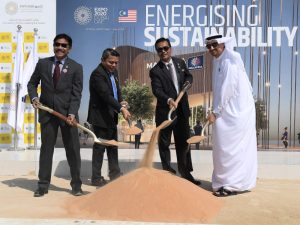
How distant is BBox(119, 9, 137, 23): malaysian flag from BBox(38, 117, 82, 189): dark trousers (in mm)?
5351

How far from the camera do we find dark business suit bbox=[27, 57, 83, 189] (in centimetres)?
304

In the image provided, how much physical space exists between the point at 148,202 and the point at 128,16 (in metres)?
6.31

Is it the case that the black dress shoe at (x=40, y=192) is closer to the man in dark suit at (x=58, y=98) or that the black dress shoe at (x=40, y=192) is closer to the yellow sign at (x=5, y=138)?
the man in dark suit at (x=58, y=98)

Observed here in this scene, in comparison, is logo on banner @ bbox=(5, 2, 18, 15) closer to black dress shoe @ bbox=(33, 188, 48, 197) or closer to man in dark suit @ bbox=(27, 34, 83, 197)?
man in dark suit @ bbox=(27, 34, 83, 197)

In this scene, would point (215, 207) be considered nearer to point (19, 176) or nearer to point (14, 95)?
point (19, 176)

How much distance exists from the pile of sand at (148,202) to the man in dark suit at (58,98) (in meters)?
0.54

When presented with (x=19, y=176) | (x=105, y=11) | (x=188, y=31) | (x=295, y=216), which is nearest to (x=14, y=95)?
(x=19, y=176)

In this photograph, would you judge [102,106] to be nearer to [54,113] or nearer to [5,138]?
[54,113]

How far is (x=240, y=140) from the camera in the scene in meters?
3.08

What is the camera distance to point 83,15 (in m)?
8.25

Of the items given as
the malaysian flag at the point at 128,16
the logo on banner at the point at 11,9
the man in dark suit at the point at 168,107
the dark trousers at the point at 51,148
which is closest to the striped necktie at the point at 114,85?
the man in dark suit at the point at 168,107

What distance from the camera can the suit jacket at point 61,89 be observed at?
303cm

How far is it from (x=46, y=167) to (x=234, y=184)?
1462 mm

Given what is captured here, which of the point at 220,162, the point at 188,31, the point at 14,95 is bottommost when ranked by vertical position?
the point at 220,162
